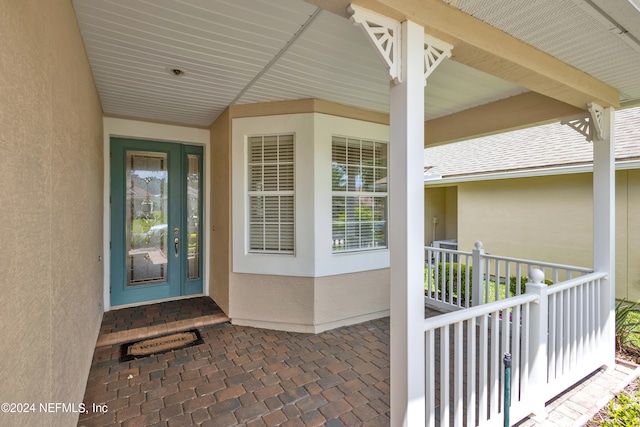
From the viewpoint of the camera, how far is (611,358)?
295 cm

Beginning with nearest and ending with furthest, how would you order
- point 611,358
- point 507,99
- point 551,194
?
point 611,358, point 507,99, point 551,194

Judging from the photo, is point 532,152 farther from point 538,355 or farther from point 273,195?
point 273,195

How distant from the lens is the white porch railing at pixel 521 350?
187 centimetres

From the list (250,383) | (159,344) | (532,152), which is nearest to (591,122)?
(250,383)

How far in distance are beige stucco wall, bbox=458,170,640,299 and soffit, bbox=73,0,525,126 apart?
4.03 meters

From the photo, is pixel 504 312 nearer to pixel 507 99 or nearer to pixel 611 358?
pixel 611 358

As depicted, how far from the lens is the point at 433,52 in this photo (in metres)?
1.80

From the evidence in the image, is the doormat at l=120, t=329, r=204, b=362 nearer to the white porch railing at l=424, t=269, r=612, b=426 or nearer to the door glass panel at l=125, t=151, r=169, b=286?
the door glass panel at l=125, t=151, r=169, b=286

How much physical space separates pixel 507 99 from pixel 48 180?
4315 millimetres

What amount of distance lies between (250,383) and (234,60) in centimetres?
286

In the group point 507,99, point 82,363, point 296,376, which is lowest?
point 296,376

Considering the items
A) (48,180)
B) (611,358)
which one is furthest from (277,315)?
(611,358)

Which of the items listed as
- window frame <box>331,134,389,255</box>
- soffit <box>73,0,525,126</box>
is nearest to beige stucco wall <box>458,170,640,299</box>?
soffit <box>73,0,525,126</box>

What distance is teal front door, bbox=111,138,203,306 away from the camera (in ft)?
14.4
